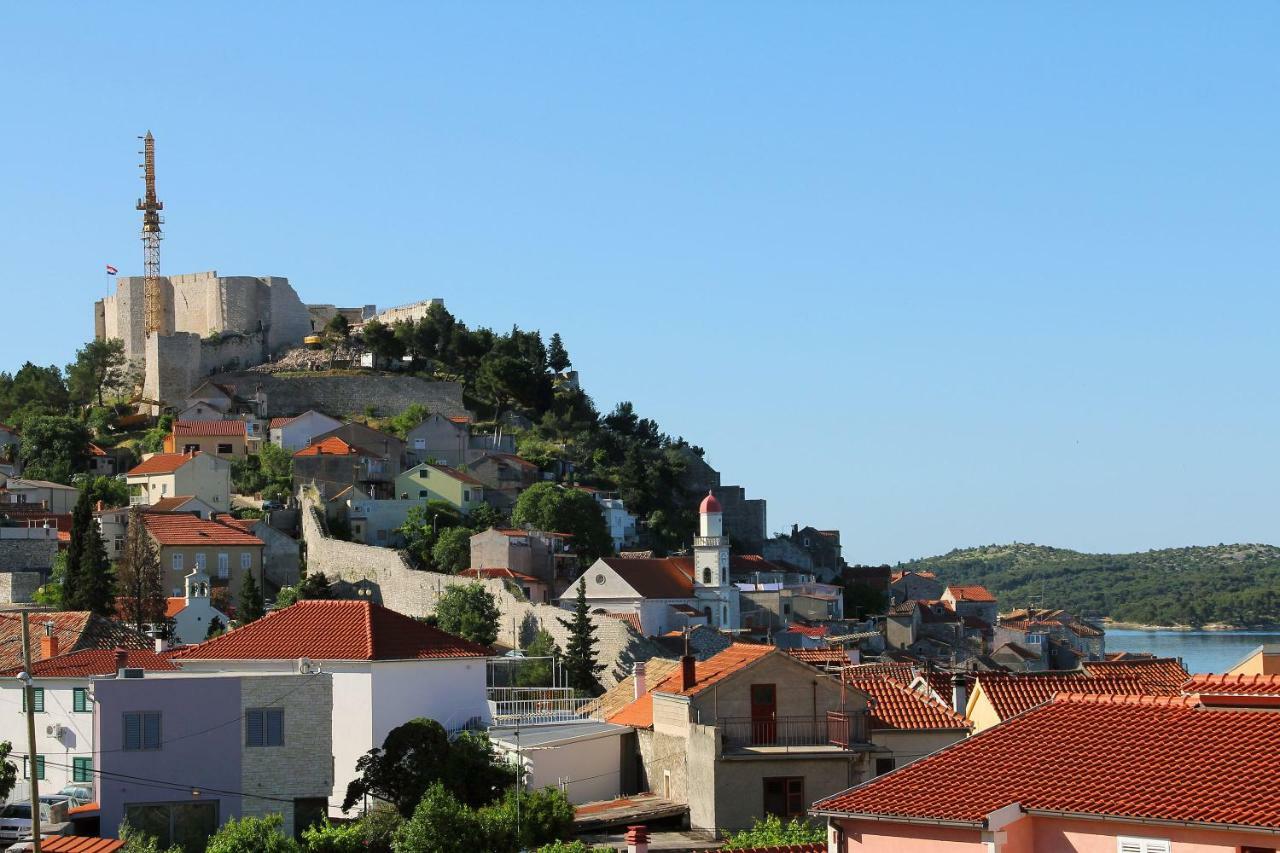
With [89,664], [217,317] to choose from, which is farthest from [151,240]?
[89,664]

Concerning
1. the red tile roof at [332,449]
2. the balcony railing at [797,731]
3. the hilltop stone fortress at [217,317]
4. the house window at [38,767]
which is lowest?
the house window at [38,767]

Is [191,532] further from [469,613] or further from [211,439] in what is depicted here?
[211,439]

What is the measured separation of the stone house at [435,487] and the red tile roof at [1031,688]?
42853 mm

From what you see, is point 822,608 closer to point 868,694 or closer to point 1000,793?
point 868,694

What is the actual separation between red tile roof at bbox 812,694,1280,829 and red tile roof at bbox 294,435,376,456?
56.0 metres

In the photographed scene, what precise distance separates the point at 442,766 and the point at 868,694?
6.15 meters

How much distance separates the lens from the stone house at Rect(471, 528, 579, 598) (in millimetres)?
59625

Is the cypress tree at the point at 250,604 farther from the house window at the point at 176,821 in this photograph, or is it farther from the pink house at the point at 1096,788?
the pink house at the point at 1096,788

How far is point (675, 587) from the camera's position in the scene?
197 feet

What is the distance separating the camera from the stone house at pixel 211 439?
69.2 meters

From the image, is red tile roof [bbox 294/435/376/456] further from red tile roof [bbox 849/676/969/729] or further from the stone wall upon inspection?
red tile roof [bbox 849/676/969/729]

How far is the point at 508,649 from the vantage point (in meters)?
51.6

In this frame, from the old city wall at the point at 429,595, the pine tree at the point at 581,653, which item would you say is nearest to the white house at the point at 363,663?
the pine tree at the point at 581,653

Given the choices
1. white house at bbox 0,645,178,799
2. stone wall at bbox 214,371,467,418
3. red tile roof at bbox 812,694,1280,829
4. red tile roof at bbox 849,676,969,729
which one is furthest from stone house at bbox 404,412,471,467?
red tile roof at bbox 812,694,1280,829
